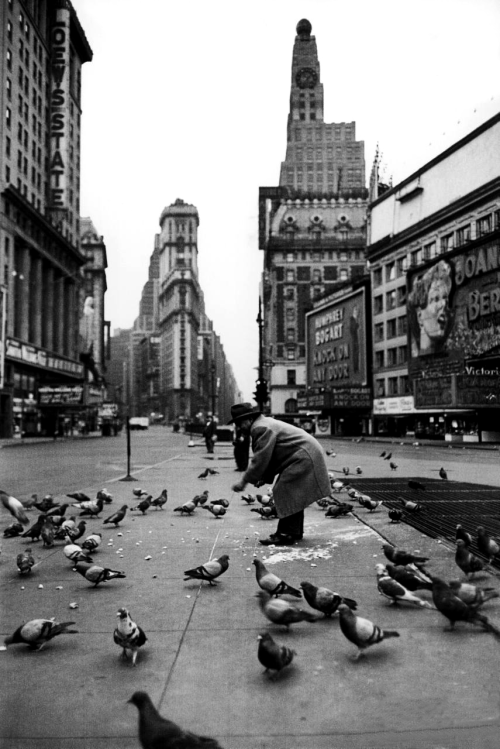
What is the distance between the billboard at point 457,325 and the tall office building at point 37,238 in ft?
112

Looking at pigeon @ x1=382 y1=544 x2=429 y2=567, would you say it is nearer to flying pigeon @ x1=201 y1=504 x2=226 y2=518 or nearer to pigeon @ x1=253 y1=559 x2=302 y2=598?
pigeon @ x1=253 y1=559 x2=302 y2=598

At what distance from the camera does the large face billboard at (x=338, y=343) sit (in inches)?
3130

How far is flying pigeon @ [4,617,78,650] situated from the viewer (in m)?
3.88

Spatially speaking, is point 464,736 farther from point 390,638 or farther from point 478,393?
point 478,393

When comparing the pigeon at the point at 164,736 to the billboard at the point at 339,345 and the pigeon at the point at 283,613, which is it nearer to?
the pigeon at the point at 283,613

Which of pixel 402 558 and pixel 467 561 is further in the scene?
pixel 402 558

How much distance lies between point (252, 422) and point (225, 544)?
1450 millimetres

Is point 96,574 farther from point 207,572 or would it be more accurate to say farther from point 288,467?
point 288,467

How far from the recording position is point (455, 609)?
410 centimetres

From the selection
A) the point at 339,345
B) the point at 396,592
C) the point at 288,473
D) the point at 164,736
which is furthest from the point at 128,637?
the point at 339,345

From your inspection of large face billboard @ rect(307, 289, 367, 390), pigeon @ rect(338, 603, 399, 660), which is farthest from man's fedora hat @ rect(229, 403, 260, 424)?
large face billboard @ rect(307, 289, 367, 390)

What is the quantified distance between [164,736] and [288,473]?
4880mm

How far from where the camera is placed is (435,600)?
419 cm

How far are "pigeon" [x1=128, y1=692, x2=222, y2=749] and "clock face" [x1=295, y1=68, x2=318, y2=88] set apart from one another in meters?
208
